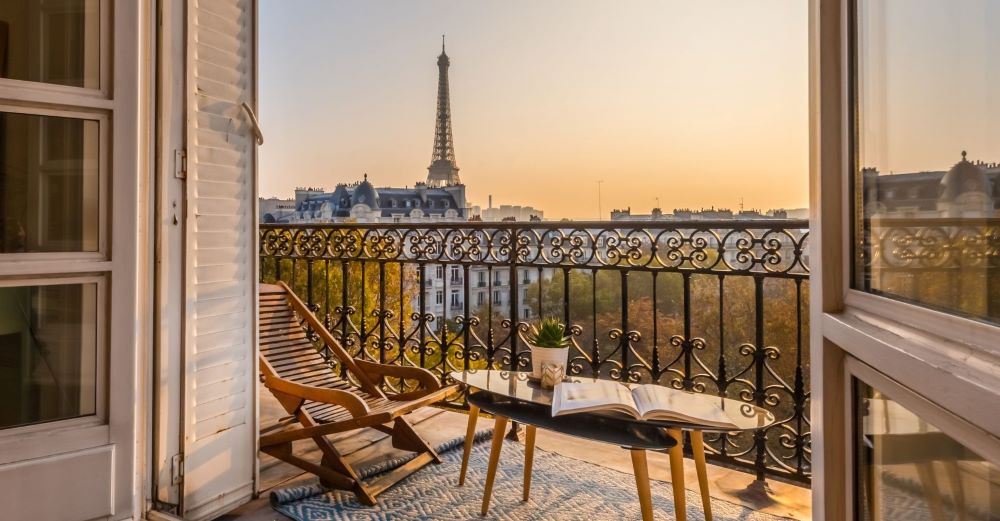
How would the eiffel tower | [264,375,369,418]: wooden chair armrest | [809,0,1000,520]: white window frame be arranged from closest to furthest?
[809,0,1000,520]: white window frame → [264,375,369,418]: wooden chair armrest → the eiffel tower

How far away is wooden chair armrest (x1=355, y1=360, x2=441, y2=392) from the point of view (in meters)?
2.78

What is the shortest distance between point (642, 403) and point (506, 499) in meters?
0.83

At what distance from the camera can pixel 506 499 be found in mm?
2363

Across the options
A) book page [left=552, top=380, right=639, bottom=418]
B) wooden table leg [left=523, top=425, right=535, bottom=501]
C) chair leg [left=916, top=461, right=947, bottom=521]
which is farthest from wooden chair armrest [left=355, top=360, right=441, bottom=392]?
chair leg [left=916, top=461, right=947, bottom=521]

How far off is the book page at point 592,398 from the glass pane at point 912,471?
953 mm

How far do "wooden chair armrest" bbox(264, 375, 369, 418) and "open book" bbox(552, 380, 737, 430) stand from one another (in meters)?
0.86

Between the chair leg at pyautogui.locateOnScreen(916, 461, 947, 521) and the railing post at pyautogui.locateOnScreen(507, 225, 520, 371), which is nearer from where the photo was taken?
the chair leg at pyautogui.locateOnScreen(916, 461, 947, 521)

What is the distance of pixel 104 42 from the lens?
1769 millimetres

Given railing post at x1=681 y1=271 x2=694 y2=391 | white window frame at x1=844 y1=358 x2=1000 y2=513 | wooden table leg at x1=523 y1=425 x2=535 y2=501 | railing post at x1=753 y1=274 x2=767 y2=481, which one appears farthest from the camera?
railing post at x1=681 y1=271 x2=694 y2=391

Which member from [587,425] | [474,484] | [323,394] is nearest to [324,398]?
[323,394]

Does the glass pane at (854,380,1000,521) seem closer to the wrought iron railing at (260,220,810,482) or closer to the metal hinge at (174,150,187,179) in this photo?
the wrought iron railing at (260,220,810,482)

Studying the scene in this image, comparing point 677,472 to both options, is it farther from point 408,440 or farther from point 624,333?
point 408,440

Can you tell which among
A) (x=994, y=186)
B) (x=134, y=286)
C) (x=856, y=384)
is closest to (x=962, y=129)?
(x=994, y=186)

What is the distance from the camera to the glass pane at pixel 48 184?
1.64 m
